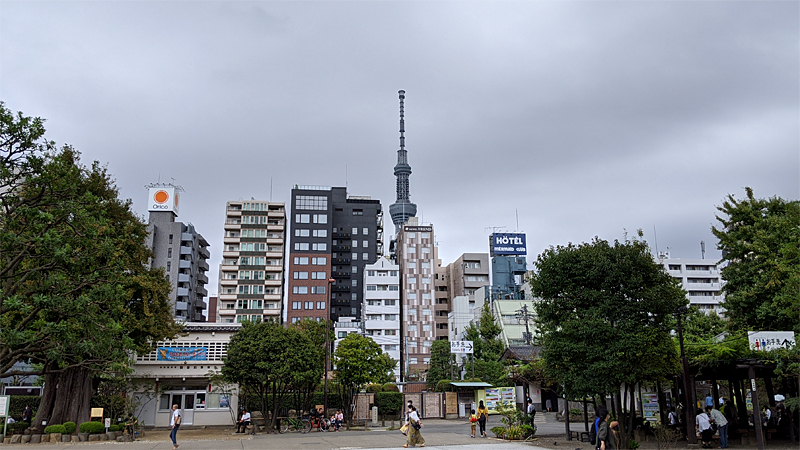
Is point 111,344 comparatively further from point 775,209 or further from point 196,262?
point 196,262

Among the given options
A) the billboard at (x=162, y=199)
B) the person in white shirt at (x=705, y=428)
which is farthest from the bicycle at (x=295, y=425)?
the billboard at (x=162, y=199)

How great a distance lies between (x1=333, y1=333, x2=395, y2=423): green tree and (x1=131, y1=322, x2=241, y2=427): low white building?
25.4ft

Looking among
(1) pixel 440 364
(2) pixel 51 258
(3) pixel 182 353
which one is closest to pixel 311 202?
(1) pixel 440 364

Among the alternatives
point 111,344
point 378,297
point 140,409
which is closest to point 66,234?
point 111,344

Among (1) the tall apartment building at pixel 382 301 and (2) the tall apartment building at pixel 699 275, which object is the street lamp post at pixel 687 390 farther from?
(2) the tall apartment building at pixel 699 275

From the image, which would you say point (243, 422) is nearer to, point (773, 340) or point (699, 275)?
point (773, 340)

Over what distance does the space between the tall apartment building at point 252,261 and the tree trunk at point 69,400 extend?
55907 mm

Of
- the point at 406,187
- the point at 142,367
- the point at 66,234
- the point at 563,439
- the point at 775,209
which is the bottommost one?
the point at 563,439

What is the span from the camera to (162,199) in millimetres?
81875

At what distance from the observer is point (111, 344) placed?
59.3ft

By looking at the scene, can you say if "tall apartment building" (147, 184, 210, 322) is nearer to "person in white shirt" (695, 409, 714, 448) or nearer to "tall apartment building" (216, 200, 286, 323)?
"tall apartment building" (216, 200, 286, 323)

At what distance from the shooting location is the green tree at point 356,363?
35.1 m

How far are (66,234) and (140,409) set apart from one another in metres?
24.2

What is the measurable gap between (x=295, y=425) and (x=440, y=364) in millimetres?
28510
